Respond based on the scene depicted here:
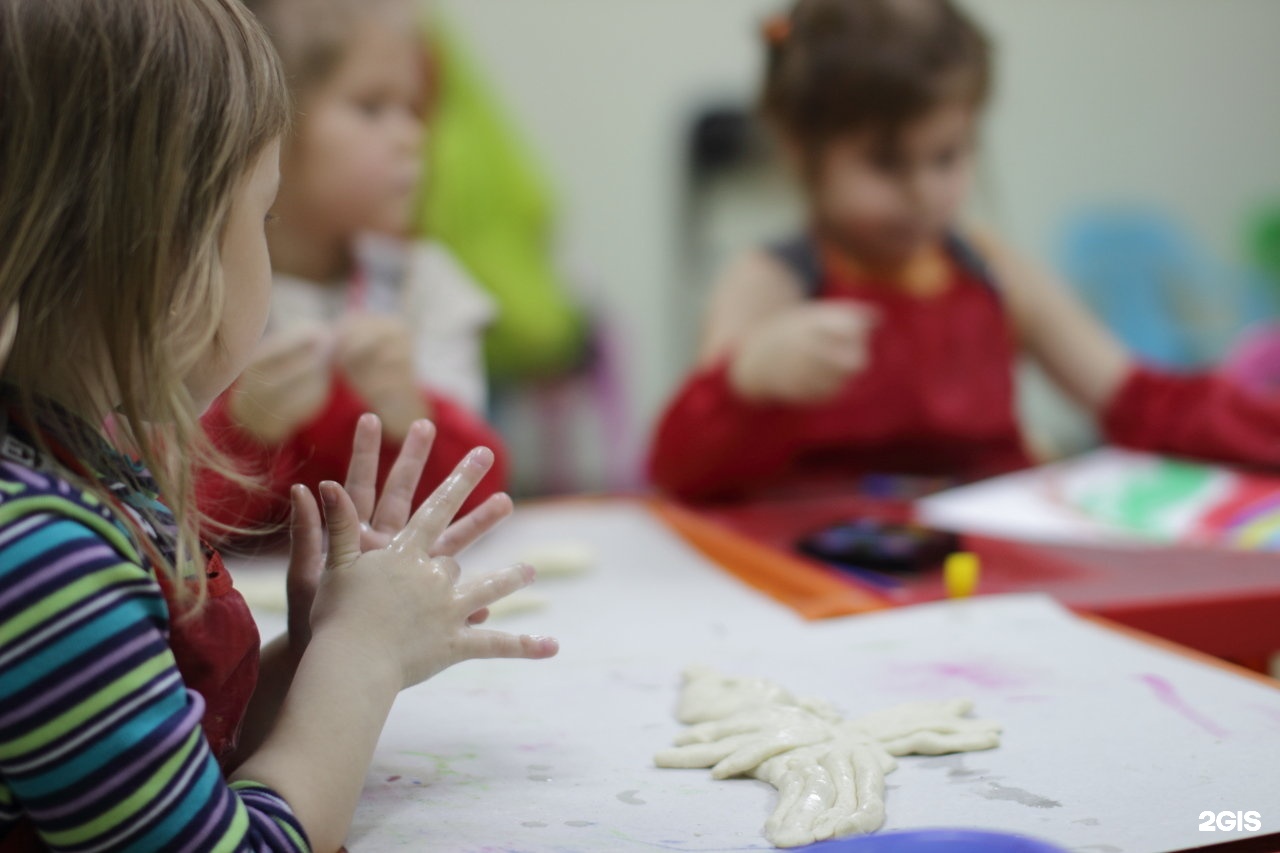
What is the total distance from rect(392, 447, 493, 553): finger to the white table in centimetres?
9

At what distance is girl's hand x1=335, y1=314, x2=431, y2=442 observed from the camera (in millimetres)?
844

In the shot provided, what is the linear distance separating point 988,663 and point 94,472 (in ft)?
1.34

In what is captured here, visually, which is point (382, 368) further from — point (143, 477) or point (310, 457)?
point (143, 477)

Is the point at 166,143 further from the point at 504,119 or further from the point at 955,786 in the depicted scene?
the point at 504,119

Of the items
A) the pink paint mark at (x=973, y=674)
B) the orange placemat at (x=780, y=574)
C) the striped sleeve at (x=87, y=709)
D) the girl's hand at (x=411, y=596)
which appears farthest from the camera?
the orange placemat at (x=780, y=574)

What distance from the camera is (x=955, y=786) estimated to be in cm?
44

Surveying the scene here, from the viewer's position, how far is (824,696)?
543mm

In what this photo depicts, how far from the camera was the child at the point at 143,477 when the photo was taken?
325 mm

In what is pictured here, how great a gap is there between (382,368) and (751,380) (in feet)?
0.98

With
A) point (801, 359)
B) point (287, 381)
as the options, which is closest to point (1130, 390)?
point (801, 359)

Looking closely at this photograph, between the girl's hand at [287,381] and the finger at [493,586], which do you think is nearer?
the finger at [493,586]

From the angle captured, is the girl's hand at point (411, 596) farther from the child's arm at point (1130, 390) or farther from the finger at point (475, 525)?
the child's arm at point (1130, 390)

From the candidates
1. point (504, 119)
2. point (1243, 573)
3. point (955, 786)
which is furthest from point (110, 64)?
point (504, 119)

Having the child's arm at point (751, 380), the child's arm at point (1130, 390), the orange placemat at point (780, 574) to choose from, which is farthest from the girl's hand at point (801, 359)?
the child's arm at point (1130, 390)
